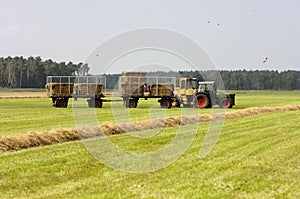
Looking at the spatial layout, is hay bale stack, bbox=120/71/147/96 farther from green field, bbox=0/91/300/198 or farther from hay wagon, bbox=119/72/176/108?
green field, bbox=0/91/300/198

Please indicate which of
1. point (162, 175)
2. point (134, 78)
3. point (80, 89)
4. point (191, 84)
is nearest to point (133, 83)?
point (134, 78)

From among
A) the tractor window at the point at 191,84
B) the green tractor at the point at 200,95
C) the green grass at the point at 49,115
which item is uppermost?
the tractor window at the point at 191,84

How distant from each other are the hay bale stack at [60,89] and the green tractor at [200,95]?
918cm

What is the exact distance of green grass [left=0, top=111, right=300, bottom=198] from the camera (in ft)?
33.8

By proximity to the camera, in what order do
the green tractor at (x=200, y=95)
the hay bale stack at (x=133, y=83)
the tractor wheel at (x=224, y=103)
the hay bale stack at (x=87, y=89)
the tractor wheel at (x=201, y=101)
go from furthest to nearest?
the tractor wheel at (x=224, y=103)
the green tractor at (x=200, y=95)
the hay bale stack at (x=87, y=89)
the tractor wheel at (x=201, y=101)
the hay bale stack at (x=133, y=83)

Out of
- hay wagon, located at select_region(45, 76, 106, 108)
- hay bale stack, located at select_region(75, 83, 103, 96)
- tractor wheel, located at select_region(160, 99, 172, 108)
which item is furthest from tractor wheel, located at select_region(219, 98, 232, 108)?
hay bale stack, located at select_region(75, 83, 103, 96)

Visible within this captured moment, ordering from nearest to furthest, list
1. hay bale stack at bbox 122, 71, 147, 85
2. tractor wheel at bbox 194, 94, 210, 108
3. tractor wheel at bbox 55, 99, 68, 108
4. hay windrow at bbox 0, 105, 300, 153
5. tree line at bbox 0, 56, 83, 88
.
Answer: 1. hay windrow at bbox 0, 105, 300, 153
2. hay bale stack at bbox 122, 71, 147, 85
3. tractor wheel at bbox 194, 94, 210, 108
4. tractor wheel at bbox 55, 99, 68, 108
5. tree line at bbox 0, 56, 83, 88

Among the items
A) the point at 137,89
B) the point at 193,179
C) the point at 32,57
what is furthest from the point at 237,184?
the point at 32,57

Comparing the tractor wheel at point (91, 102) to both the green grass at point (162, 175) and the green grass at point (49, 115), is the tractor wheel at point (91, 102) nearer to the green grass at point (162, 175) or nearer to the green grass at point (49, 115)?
the green grass at point (49, 115)

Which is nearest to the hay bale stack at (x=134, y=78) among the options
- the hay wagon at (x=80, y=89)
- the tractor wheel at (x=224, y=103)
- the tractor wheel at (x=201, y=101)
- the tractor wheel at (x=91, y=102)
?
the hay wagon at (x=80, y=89)

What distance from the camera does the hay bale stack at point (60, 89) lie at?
43.8 meters

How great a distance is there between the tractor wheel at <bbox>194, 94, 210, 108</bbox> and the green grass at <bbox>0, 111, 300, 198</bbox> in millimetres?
25520

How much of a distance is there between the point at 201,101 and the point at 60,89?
465 inches

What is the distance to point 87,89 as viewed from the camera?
4378 cm
